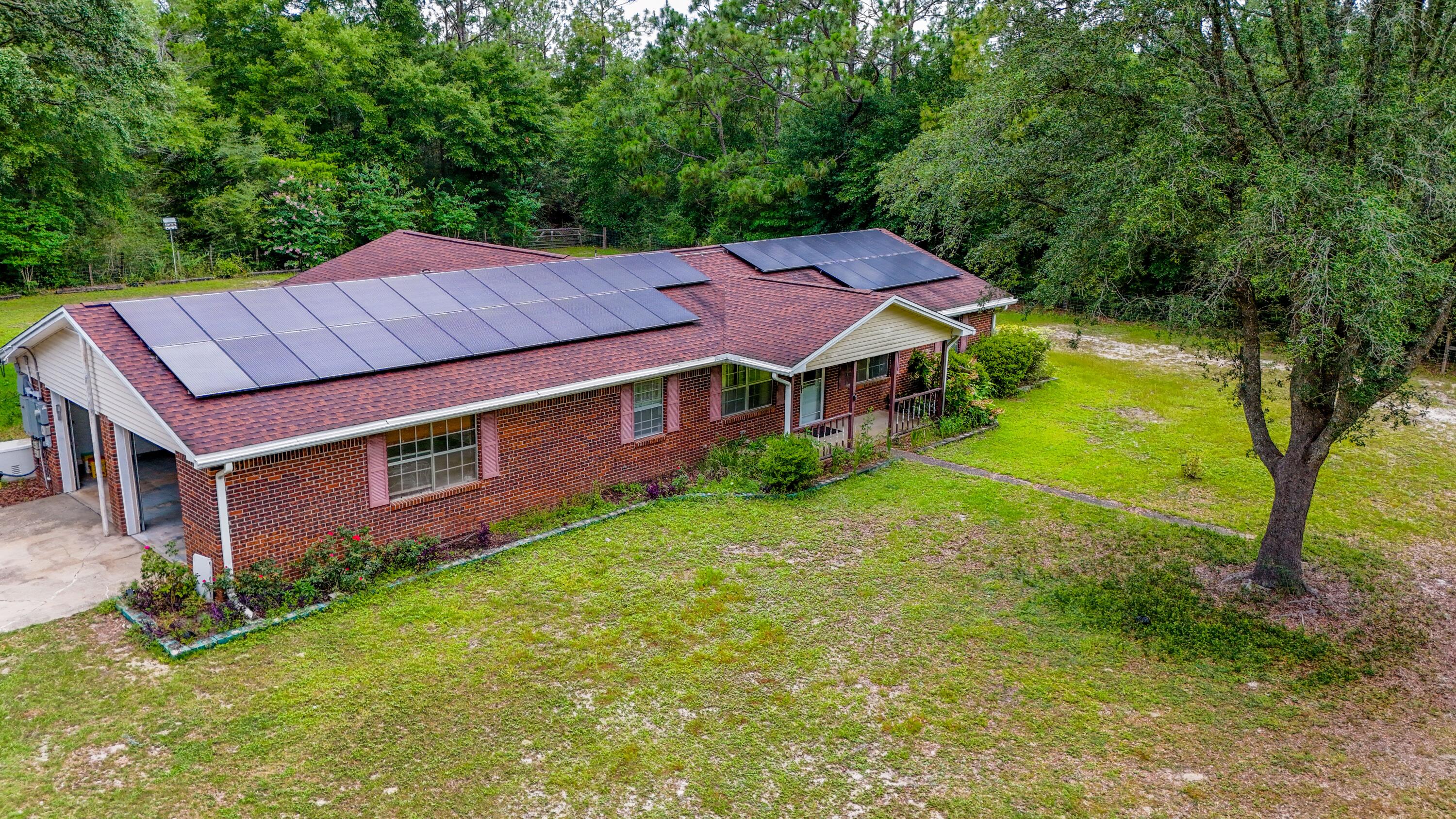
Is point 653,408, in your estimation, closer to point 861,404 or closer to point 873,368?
point 861,404

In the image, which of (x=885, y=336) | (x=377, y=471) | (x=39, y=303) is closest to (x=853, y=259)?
(x=885, y=336)

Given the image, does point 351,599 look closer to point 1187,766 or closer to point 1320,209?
point 1187,766

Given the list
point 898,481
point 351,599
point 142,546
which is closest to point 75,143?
point 142,546

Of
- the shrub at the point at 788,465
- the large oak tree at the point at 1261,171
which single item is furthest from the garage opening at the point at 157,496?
the large oak tree at the point at 1261,171

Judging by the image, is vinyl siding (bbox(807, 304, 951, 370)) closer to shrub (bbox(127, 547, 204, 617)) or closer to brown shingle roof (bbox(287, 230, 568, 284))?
brown shingle roof (bbox(287, 230, 568, 284))

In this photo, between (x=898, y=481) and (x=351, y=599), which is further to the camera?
(x=898, y=481)

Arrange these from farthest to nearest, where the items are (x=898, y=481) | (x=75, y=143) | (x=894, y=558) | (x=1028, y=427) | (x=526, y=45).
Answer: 1. (x=526, y=45)
2. (x=75, y=143)
3. (x=1028, y=427)
4. (x=898, y=481)
5. (x=894, y=558)

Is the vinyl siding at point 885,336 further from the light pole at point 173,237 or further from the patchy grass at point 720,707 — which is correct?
the light pole at point 173,237
